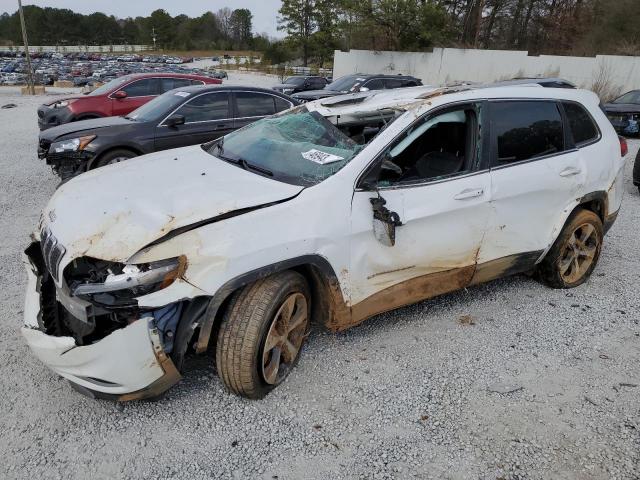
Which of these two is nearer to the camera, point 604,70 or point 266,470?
point 266,470

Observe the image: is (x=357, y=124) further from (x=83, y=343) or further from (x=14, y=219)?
(x=14, y=219)

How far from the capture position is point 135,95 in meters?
10.0

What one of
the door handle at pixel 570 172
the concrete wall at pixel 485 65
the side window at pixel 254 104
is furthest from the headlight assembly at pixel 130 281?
the concrete wall at pixel 485 65

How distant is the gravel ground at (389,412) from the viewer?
2.39 metres

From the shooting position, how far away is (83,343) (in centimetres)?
245

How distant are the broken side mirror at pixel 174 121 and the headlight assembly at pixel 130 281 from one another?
5013mm

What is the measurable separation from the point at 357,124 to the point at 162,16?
126413 mm

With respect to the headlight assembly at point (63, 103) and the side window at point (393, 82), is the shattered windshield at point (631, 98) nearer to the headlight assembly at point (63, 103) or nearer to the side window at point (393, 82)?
the side window at point (393, 82)

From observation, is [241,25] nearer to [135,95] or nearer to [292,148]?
[135,95]

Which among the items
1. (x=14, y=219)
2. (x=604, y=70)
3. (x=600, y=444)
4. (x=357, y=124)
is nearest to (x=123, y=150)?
(x=14, y=219)

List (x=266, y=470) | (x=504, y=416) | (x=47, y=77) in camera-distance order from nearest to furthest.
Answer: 1. (x=266, y=470)
2. (x=504, y=416)
3. (x=47, y=77)

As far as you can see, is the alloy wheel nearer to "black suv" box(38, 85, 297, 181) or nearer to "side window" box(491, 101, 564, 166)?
"side window" box(491, 101, 564, 166)

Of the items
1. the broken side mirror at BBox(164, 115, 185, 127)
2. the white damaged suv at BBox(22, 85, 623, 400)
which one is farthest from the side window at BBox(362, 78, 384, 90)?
the white damaged suv at BBox(22, 85, 623, 400)

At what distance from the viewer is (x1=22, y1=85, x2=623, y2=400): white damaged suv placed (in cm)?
240
